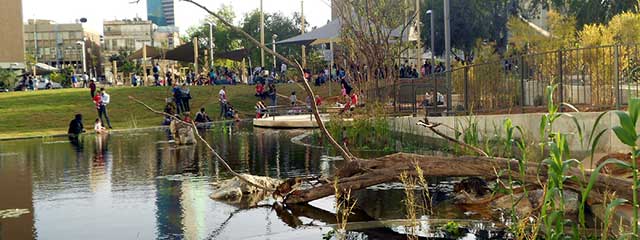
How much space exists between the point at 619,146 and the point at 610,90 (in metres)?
1.43

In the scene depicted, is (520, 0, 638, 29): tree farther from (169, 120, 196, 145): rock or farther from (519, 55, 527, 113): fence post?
(519, 55, 527, 113): fence post

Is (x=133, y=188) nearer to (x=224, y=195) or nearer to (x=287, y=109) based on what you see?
(x=224, y=195)

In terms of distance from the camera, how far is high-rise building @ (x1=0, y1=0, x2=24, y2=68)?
6419cm

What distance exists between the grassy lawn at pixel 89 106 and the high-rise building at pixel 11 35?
24.1 metres

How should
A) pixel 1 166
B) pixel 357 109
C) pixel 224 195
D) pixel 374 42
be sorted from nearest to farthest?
pixel 224 195, pixel 1 166, pixel 357 109, pixel 374 42

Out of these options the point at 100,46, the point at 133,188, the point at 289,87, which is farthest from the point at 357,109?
the point at 100,46

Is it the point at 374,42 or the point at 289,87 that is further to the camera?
the point at 289,87

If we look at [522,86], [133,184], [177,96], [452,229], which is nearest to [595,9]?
[177,96]

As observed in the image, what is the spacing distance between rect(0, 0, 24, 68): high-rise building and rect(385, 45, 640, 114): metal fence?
2115 inches

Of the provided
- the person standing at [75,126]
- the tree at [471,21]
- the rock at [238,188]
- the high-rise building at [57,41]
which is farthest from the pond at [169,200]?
the high-rise building at [57,41]

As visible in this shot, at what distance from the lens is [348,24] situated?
22.4m

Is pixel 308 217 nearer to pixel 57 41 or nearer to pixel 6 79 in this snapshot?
pixel 6 79

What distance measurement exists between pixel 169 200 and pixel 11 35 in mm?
60026

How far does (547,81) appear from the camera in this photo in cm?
1397
